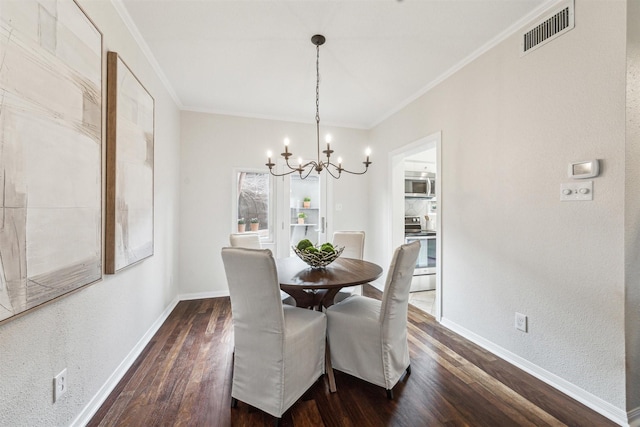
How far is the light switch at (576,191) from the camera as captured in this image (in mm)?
1708

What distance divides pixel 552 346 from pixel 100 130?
3.20 m

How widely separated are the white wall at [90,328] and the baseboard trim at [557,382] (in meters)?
2.87

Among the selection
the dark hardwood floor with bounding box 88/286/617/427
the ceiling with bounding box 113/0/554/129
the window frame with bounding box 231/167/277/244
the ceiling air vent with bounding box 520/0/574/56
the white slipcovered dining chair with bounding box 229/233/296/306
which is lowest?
the dark hardwood floor with bounding box 88/286/617/427

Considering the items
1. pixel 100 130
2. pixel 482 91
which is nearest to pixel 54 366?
pixel 100 130

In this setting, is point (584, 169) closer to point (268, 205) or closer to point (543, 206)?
point (543, 206)

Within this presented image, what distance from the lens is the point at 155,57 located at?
260cm

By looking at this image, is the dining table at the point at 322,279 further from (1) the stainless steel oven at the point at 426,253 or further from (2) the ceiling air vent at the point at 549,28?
(2) the ceiling air vent at the point at 549,28

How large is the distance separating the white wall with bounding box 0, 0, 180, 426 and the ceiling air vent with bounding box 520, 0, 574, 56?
9.43ft

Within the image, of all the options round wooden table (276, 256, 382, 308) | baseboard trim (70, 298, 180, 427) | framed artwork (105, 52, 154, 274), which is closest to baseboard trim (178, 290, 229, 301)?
baseboard trim (70, 298, 180, 427)

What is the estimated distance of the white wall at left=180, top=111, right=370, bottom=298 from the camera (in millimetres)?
3771

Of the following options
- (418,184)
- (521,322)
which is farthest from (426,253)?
(521,322)

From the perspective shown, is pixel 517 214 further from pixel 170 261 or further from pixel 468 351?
pixel 170 261

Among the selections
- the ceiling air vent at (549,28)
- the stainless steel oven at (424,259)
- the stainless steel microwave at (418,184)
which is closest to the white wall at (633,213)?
the ceiling air vent at (549,28)

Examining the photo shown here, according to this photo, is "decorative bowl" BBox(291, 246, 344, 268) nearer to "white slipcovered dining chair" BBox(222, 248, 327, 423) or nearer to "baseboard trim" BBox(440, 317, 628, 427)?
"white slipcovered dining chair" BBox(222, 248, 327, 423)
